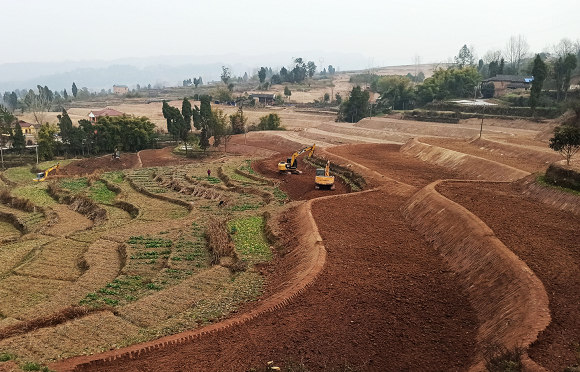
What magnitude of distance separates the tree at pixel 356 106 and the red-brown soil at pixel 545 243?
56840mm

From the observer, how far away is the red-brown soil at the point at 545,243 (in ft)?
33.6

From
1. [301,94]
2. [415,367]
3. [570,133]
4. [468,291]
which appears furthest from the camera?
Result: [301,94]

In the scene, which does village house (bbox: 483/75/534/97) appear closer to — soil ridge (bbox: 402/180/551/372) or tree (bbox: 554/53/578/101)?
tree (bbox: 554/53/578/101)

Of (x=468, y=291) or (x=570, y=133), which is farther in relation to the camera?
(x=570, y=133)

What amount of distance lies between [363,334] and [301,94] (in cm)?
12927

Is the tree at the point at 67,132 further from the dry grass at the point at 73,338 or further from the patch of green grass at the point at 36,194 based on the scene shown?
the dry grass at the point at 73,338

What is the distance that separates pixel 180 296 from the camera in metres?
16.0

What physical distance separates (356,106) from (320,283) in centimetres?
6929

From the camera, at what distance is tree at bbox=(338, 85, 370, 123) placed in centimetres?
8119

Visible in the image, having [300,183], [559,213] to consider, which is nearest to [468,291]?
[559,213]

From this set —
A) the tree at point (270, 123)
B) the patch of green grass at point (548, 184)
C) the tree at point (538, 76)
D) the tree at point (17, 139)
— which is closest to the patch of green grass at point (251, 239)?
the patch of green grass at point (548, 184)

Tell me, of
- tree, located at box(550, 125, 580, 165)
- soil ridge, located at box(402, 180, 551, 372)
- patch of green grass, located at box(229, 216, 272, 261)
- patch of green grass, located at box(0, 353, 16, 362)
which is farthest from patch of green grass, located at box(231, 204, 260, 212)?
patch of green grass, located at box(0, 353, 16, 362)

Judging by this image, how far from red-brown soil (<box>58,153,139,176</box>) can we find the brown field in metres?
19.4

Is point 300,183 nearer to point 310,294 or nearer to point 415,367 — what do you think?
point 310,294
